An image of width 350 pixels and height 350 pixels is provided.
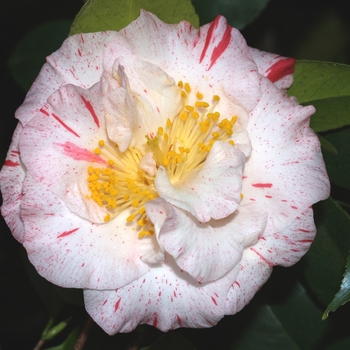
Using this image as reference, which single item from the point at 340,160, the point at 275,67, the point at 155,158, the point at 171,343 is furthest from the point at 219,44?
the point at 171,343

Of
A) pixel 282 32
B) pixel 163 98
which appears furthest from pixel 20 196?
pixel 282 32

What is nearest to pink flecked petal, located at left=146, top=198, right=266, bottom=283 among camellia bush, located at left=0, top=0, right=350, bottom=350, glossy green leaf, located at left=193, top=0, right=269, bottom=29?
camellia bush, located at left=0, top=0, right=350, bottom=350

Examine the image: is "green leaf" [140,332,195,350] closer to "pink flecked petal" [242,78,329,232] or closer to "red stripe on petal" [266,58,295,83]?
"pink flecked petal" [242,78,329,232]

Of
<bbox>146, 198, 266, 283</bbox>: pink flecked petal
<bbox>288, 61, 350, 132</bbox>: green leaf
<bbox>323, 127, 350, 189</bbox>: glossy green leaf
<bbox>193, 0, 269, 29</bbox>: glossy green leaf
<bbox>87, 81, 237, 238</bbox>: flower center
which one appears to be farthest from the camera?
<bbox>193, 0, 269, 29</bbox>: glossy green leaf

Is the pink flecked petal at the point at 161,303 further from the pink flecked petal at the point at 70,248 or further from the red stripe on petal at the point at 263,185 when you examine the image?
the red stripe on petal at the point at 263,185

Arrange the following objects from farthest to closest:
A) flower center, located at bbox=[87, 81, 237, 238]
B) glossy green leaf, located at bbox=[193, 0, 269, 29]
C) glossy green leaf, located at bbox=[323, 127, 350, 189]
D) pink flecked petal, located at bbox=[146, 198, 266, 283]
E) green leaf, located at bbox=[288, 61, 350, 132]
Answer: glossy green leaf, located at bbox=[193, 0, 269, 29] → glossy green leaf, located at bbox=[323, 127, 350, 189] → green leaf, located at bbox=[288, 61, 350, 132] → flower center, located at bbox=[87, 81, 237, 238] → pink flecked petal, located at bbox=[146, 198, 266, 283]

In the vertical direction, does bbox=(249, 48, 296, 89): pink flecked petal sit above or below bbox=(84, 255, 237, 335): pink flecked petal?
above

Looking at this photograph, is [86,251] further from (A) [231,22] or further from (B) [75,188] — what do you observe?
(A) [231,22]
